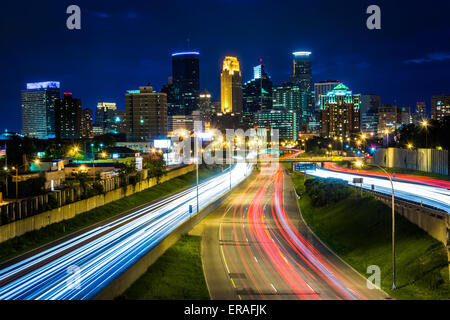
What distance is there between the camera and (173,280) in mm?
27094

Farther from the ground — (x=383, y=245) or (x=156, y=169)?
(x=156, y=169)

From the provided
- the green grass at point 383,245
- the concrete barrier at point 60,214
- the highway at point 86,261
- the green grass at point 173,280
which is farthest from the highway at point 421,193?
the concrete barrier at point 60,214

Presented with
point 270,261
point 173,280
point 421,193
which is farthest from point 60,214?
point 421,193

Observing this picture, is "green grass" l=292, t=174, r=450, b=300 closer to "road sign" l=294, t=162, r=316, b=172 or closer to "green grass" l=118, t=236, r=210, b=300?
"green grass" l=118, t=236, r=210, b=300

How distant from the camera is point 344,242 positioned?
126 ft

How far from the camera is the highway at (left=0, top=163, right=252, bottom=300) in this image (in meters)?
Answer: 22.6

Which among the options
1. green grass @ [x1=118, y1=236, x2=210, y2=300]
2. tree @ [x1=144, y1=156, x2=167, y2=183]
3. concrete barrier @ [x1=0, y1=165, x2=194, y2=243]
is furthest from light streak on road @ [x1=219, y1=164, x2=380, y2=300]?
tree @ [x1=144, y1=156, x2=167, y2=183]

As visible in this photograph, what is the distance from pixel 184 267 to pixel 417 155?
56908mm

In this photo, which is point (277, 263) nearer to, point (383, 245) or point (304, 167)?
point (383, 245)

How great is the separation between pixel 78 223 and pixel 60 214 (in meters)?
2.21

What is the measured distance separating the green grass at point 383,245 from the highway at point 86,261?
15.6 m

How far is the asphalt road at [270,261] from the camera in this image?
25656 mm

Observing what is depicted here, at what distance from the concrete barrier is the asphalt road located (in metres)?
12.8
